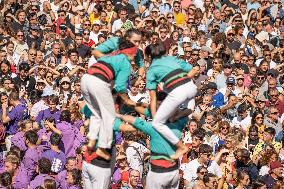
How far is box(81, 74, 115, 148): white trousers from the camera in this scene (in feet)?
42.6

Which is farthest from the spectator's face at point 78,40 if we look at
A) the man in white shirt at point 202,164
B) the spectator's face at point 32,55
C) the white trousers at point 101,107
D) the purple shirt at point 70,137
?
the white trousers at point 101,107

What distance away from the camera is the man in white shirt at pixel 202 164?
50.8 feet

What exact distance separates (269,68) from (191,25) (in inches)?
102

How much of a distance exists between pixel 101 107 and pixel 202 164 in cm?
320

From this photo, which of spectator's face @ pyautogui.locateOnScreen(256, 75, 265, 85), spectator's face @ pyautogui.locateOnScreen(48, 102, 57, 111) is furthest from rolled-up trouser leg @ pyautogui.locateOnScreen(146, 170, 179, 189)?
spectator's face @ pyautogui.locateOnScreen(256, 75, 265, 85)

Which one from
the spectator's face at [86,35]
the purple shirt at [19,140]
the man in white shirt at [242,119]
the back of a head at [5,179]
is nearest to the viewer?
the back of a head at [5,179]

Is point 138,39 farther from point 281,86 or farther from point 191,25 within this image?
point 191,25

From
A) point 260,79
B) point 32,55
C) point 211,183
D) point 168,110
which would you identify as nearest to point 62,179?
point 211,183

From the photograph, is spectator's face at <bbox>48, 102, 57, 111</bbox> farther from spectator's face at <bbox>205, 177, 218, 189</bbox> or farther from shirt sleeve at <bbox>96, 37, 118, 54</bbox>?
shirt sleeve at <bbox>96, 37, 118, 54</bbox>

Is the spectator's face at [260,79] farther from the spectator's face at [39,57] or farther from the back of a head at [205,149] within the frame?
the back of a head at [205,149]

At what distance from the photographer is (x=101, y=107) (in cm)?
1302

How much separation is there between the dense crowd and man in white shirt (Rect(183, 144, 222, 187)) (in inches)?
0.7

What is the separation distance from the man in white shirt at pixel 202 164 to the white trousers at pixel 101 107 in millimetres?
2798

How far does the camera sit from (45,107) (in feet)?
59.0
